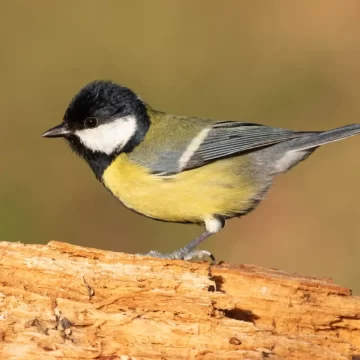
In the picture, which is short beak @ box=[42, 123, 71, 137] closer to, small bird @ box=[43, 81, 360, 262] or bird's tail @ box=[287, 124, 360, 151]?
small bird @ box=[43, 81, 360, 262]

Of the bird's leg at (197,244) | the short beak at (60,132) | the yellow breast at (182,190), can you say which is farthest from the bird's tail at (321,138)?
the short beak at (60,132)

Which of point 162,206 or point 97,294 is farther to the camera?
point 162,206

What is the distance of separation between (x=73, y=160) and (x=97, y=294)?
3590 millimetres

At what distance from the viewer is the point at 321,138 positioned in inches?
138

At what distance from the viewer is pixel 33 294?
2.46 m

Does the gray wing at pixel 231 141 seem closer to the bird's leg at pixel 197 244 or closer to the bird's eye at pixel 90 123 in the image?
the bird's leg at pixel 197 244

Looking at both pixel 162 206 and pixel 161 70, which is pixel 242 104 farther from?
pixel 162 206

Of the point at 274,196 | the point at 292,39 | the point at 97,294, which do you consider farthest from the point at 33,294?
the point at 292,39

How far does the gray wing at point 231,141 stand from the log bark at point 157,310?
81 cm

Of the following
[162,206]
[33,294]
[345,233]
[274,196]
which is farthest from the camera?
[274,196]

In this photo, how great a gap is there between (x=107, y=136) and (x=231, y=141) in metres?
0.58

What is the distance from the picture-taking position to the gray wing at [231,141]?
344 centimetres

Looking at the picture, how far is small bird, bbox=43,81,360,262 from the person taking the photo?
3.31 m

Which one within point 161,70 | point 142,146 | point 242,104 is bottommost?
point 142,146
